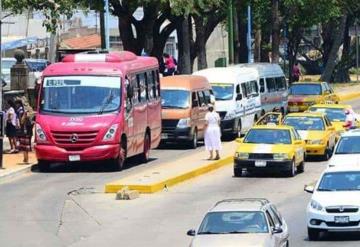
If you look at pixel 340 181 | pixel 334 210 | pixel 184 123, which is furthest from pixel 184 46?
pixel 334 210

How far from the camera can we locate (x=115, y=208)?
28.4 metres

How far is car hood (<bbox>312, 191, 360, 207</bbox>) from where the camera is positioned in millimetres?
22875

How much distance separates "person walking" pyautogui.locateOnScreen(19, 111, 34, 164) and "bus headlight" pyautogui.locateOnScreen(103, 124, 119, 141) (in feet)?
9.54

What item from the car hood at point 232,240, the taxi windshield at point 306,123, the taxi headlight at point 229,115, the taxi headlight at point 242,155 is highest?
the car hood at point 232,240

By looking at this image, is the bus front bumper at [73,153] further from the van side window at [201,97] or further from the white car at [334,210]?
the white car at [334,210]

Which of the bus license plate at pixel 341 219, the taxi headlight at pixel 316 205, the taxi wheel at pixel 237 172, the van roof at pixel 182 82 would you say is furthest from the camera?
the van roof at pixel 182 82

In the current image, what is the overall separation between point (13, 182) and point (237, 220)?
50.1 feet

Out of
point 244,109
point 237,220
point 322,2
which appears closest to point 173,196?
point 237,220

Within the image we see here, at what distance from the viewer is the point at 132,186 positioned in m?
30.4

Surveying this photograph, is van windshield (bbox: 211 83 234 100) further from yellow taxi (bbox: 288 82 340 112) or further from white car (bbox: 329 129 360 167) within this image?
white car (bbox: 329 129 360 167)

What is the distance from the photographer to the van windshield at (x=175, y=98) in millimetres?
42344

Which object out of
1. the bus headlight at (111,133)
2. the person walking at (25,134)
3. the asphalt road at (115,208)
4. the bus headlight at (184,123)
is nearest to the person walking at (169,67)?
the bus headlight at (184,123)

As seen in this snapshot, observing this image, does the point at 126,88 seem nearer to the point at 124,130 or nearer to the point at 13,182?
the point at 124,130

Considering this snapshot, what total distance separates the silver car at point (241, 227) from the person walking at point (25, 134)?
1710 cm
